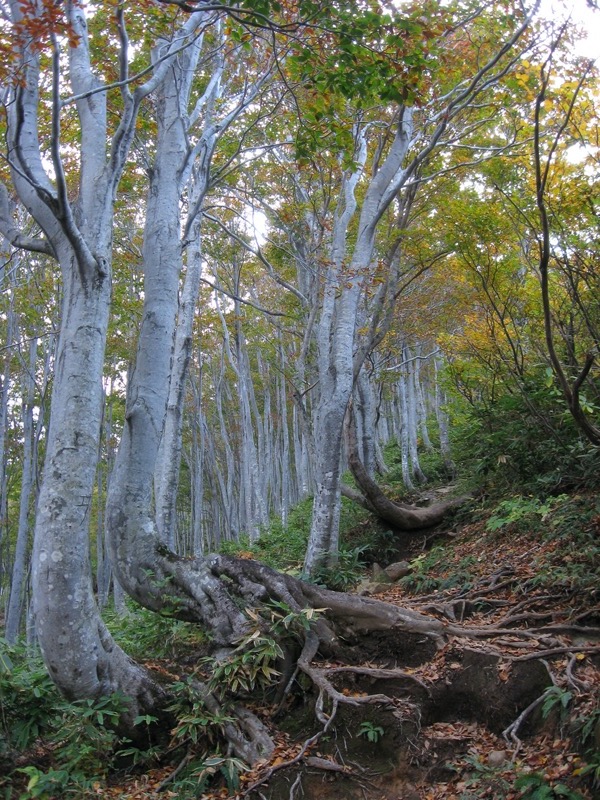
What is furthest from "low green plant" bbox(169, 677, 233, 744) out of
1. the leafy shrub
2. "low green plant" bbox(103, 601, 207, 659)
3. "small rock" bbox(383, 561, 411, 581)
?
the leafy shrub

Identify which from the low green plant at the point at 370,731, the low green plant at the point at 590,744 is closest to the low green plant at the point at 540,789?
the low green plant at the point at 590,744

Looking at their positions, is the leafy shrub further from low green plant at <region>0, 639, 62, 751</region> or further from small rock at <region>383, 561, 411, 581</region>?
low green plant at <region>0, 639, 62, 751</region>

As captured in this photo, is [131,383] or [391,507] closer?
[131,383]

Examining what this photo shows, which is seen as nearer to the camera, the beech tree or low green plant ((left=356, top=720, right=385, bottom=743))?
the beech tree

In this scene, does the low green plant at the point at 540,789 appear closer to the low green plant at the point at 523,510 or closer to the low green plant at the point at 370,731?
the low green plant at the point at 370,731

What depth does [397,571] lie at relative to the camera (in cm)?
742

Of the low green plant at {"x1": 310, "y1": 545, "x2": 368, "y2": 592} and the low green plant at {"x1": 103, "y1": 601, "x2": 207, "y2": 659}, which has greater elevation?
the low green plant at {"x1": 310, "y1": 545, "x2": 368, "y2": 592}

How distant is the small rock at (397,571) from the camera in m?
7.34

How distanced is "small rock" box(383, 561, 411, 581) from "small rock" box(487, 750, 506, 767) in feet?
12.4

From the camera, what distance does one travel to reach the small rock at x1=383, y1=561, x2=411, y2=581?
24.1ft

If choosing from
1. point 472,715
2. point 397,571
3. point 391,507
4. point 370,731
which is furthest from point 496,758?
point 391,507

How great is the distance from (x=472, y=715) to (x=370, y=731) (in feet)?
2.41

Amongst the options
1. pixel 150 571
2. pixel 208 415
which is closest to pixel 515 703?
pixel 150 571

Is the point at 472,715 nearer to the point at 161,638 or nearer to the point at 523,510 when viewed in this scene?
the point at 161,638
